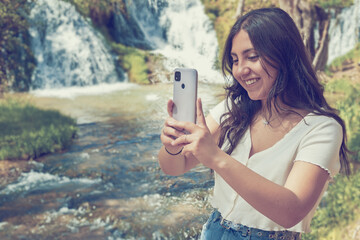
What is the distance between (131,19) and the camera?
1021 centimetres

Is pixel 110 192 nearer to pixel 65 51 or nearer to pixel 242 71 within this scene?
pixel 242 71

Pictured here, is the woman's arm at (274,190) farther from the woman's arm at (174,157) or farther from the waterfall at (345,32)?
the waterfall at (345,32)

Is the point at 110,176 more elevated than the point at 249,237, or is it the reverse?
the point at 249,237

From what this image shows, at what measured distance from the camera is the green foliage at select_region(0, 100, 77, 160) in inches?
211

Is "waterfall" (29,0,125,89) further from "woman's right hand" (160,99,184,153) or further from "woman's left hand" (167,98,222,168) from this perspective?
"woman's left hand" (167,98,222,168)

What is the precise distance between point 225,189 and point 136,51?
9283 millimetres

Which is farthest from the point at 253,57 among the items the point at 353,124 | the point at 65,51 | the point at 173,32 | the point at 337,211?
the point at 65,51

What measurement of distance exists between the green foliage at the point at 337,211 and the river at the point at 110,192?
1.04 metres

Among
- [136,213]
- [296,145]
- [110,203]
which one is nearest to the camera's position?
[296,145]

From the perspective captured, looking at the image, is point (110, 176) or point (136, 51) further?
point (136, 51)

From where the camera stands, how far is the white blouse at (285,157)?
1.08 metres

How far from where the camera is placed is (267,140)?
125cm

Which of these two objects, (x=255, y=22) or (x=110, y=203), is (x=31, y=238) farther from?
(x=255, y=22)

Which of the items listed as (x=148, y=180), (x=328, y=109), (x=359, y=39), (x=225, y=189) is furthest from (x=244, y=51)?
(x=359, y=39)
